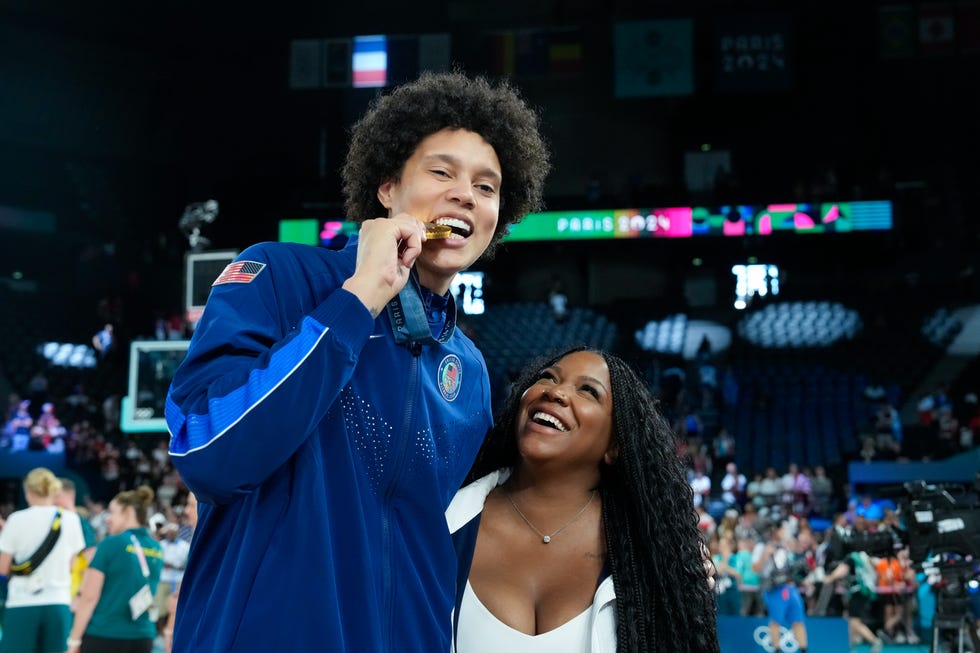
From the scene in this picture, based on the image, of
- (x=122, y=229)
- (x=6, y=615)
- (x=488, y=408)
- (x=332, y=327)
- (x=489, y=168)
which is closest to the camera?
(x=332, y=327)

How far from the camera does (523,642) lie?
2438mm

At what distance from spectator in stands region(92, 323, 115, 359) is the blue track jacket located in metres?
21.6

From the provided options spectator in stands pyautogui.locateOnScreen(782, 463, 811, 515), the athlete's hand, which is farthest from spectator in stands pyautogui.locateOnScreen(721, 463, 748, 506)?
the athlete's hand

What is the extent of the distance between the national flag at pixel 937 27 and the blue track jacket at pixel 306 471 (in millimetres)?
23717

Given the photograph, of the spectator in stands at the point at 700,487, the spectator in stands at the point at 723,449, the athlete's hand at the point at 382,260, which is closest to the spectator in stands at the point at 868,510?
the spectator in stands at the point at 700,487

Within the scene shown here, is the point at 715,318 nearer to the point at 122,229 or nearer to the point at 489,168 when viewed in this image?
the point at 122,229

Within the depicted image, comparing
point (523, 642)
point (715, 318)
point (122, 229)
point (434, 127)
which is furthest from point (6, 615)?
point (122, 229)

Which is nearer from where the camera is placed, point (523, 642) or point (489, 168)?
point (489, 168)

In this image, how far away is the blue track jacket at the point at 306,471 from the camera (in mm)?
1512

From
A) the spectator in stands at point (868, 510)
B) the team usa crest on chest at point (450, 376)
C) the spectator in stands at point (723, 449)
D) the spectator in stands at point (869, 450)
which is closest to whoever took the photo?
the team usa crest on chest at point (450, 376)

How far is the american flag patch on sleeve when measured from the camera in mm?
1690

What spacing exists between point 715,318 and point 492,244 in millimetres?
21155

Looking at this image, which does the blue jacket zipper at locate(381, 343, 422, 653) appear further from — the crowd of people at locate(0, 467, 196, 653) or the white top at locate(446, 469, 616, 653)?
the crowd of people at locate(0, 467, 196, 653)

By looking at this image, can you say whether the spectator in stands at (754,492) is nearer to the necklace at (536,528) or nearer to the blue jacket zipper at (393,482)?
the necklace at (536,528)
